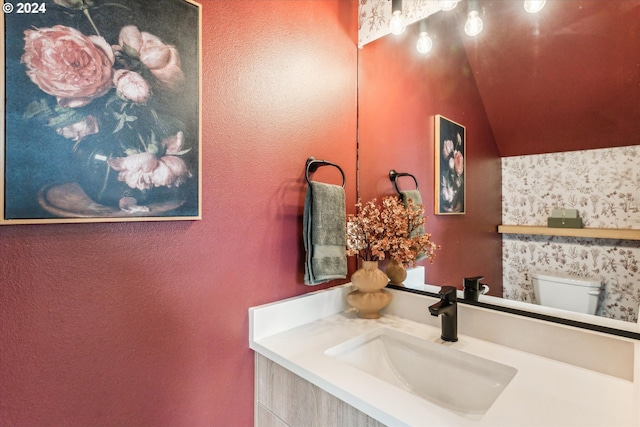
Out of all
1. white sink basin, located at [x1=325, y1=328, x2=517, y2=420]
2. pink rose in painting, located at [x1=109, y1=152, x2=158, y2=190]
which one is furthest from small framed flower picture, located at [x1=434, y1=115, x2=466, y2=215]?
pink rose in painting, located at [x1=109, y1=152, x2=158, y2=190]

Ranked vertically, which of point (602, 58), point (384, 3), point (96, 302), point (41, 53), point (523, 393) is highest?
point (384, 3)

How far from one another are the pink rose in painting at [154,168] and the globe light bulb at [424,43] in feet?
3.39

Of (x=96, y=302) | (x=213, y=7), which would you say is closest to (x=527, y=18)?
(x=213, y=7)

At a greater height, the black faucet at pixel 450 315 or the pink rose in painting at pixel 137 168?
the pink rose in painting at pixel 137 168

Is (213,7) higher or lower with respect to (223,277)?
higher

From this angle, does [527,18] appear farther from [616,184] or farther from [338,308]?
[338,308]

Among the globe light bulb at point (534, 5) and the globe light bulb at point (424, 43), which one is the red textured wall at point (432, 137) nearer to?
the globe light bulb at point (424, 43)

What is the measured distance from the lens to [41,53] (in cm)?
68

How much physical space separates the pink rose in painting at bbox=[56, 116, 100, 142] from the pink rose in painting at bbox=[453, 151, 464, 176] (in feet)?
3.72

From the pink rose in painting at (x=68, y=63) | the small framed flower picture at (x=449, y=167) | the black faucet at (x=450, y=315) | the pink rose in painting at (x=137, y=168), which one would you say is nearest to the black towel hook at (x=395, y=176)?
the small framed flower picture at (x=449, y=167)

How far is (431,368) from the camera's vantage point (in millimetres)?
998

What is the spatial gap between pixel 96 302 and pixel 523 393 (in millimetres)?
1060

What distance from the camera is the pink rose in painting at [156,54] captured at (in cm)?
79

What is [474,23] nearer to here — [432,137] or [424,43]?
[424,43]
